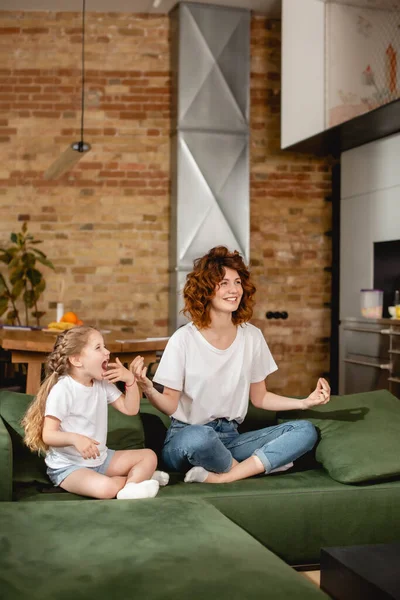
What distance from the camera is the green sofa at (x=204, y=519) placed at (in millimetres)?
1778

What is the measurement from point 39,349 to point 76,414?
205cm

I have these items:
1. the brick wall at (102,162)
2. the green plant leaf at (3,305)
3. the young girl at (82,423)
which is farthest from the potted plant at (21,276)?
the young girl at (82,423)

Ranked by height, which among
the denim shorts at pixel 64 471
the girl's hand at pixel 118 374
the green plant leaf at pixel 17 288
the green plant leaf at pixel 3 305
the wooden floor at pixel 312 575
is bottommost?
the wooden floor at pixel 312 575

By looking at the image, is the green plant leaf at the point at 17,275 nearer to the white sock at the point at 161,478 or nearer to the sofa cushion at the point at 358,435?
the sofa cushion at the point at 358,435

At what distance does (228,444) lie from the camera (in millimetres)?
3055

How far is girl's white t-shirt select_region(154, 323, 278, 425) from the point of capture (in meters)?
2.98

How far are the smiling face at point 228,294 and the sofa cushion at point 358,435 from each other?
60 centimetres

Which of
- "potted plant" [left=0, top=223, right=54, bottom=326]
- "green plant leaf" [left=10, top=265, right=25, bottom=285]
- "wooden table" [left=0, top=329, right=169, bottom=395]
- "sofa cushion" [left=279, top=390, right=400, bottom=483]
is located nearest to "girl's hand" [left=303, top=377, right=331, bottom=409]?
"sofa cushion" [left=279, top=390, right=400, bottom=483]

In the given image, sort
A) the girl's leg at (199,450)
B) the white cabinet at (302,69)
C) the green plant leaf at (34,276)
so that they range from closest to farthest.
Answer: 1. the girl's leg at (199,450)
2. the white cabinet at (302,69)
3. the green plant leaf at (34,276)

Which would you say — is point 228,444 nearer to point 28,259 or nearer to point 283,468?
point 283,468

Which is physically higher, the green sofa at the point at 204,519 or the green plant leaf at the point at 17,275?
the green plant leaf at the point at 17,275

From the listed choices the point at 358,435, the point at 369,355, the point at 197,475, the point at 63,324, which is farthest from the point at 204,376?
the point at 369,355

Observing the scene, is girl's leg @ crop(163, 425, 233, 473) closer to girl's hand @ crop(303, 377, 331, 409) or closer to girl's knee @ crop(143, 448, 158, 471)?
girl's knee @ crop(143, 448, 158, 471)

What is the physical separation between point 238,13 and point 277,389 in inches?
138
